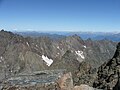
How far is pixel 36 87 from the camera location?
497 inches

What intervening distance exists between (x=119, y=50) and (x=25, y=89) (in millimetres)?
38767

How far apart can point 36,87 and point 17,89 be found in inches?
34.5

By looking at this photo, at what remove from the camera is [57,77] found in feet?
45.2

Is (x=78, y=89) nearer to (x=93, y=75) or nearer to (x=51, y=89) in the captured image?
(x=51, y=89)

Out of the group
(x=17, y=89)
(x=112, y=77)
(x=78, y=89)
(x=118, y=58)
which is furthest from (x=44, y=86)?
(x=118, y=58)

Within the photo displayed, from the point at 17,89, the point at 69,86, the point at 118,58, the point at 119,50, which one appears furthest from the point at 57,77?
the point at 119,50

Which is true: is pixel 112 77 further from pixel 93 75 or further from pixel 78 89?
pixel 78 89

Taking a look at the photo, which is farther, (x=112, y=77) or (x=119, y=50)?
(x=119, y=50)

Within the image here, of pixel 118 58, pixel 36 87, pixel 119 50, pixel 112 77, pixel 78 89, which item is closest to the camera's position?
pixel 36 87

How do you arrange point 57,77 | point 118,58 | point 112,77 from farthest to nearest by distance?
point 118,58 < point 112,77 < point 57,77

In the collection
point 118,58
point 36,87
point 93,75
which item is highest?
point 36,87

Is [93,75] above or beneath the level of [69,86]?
beneath

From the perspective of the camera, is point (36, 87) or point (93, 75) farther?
point (93, 75)

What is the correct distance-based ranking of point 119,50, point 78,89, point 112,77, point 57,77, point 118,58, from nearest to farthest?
point 57,77
point 78,89
point 112,77
point 118,58
point 119,50
